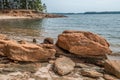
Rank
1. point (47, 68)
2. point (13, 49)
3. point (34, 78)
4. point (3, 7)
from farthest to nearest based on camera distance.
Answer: point (3, 7) → point (13, 49) → point (47, 68) → point (34, 78)

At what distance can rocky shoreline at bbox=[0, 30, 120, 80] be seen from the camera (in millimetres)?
9742

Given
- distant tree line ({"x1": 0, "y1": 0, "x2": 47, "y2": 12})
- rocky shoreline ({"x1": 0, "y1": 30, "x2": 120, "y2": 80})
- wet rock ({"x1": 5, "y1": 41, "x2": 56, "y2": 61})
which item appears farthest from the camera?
distant tree line ({"x1": 0, "y1": 0, "x2": 47, "y2": 12})

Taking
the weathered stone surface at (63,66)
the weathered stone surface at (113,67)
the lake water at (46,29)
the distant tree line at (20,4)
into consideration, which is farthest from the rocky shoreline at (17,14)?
the weathered stone surface at (113,67)

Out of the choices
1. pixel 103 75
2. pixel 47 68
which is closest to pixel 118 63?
pixel 103 75

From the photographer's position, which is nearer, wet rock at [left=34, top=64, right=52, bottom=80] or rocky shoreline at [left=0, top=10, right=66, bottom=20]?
wet rock at [left=34, top=64, right=52, bottom=80]

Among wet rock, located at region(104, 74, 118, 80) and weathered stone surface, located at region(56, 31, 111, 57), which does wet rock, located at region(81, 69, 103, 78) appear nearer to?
wet rock, located at region(104, 74, 118, 80)

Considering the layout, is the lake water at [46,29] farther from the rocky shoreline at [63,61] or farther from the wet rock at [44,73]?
the wet rock at [44,73]

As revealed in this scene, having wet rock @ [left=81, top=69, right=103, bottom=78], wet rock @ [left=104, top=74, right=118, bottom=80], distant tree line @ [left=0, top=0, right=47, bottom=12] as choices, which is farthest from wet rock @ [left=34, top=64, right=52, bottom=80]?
distant tree line @ [left=0, top=0, right=47, bottom=12]

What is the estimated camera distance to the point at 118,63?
33.9 ft

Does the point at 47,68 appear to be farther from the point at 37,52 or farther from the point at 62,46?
the point at 62,46

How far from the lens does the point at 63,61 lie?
10930 millimetres

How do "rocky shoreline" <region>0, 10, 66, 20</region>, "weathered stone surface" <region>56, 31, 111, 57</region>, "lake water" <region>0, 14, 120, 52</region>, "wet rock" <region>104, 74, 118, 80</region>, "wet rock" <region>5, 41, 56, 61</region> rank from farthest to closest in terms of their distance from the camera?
"rocky shoreline" <region>0, 10, 66, 20</region> → "lake water" <region>0, 14, 120, 52</region> → "weathered stone surface" <region>56, 31, 111, 57</region> → "wet rock" <region>5, 41, 56, 61</region> → "wet rock" <region>104, 74, 118, 80</region>

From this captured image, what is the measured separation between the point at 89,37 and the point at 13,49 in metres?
4.03

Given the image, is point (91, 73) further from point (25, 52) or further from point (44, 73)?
point (25, 52)
